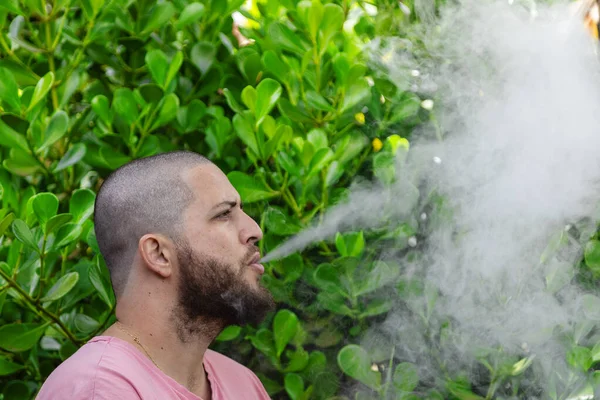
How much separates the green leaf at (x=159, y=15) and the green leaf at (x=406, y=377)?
3.38 ft

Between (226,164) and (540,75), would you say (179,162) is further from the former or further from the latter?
(540,75)

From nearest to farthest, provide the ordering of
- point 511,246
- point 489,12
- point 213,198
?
point 213,198 < point 511,246 < point 489,12

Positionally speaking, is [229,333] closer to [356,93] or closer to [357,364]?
[357,364]

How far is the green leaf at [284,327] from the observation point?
6.89ft

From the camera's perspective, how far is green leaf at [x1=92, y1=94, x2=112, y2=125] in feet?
7.02

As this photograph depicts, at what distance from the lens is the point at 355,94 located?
2158mm

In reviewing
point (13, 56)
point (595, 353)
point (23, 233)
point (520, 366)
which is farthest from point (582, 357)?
point (13, 56)

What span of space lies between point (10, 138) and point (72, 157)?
15 centimetres

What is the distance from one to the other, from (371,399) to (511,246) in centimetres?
50

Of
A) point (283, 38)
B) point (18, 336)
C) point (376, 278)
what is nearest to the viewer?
point (18, 336)

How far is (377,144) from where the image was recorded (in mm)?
2287

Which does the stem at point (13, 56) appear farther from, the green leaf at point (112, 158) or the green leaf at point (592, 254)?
the green leaf at point (592, 254)

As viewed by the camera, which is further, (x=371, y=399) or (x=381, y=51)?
(x=381, y=51)

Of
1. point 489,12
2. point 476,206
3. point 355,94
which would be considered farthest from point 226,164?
point 489,12
